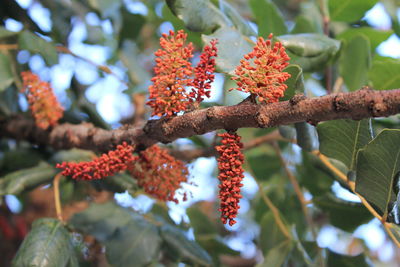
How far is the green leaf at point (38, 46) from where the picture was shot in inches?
55.6

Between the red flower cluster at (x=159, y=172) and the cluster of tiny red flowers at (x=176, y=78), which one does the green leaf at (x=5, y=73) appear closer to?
the red flower cluster at (x=159, y=172)

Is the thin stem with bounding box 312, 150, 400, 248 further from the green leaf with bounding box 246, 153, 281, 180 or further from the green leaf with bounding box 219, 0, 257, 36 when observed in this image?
the green leaf with bounding box 246, 153, 281, 180

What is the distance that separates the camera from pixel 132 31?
2049mm

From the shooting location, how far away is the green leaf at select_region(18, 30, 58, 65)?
1411 mm

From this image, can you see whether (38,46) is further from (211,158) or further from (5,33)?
(211,158)

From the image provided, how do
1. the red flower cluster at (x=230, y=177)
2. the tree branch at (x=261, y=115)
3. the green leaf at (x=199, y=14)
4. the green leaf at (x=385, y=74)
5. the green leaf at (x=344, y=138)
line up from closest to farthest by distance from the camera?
the tree branch at (x=261, y=115)
the red flower cluster at (x=230, y=177)
the green leaf at (x=344, y=138)
the green leaf at (x=199, y=14)
the green leaf at (x=385, y=74)

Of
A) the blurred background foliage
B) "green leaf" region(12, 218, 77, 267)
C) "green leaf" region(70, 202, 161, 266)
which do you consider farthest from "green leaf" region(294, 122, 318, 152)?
"green leaf" region(12, 218, 77, 267)

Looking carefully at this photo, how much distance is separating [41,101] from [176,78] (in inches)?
25.0

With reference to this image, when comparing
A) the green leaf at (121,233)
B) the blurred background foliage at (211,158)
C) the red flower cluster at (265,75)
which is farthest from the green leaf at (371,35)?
the green leaf at (121,233)

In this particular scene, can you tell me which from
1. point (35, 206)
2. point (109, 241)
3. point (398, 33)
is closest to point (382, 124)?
point (398, 33)

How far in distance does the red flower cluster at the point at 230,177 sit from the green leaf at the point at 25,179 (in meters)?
0.78

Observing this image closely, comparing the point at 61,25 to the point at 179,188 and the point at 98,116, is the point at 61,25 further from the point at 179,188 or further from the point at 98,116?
the point at 179,188

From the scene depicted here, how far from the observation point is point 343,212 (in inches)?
56.9

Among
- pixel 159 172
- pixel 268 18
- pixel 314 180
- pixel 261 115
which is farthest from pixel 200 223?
pixel 261 115
